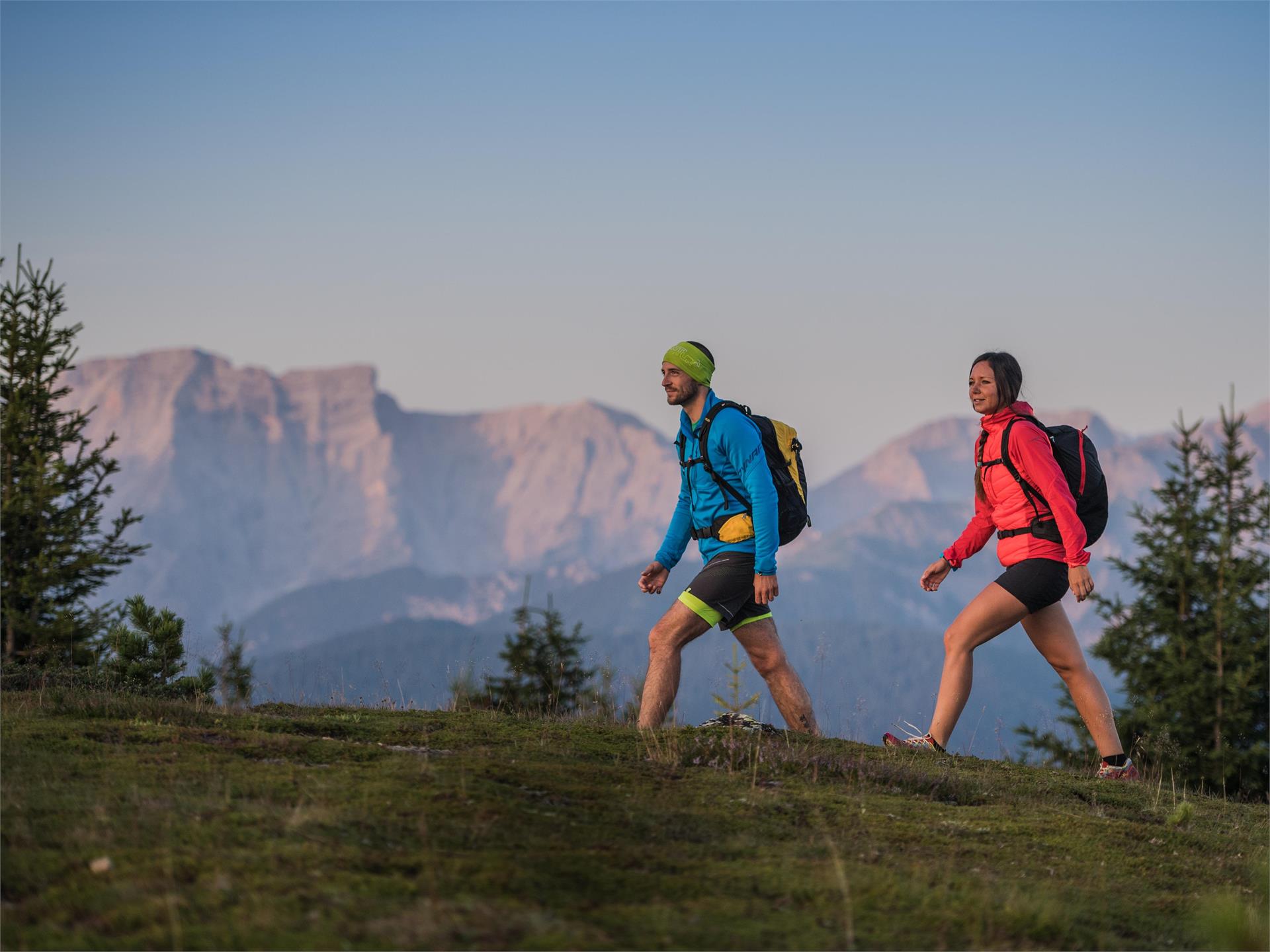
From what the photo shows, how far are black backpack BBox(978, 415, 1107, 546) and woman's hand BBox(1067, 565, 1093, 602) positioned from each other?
34 cm

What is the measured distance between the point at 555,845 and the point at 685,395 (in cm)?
427

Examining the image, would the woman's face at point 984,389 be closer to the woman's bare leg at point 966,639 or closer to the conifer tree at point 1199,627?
the woman's bare leg at point 966,639

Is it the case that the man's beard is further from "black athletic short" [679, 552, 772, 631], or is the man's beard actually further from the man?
"black athletic short" [679, 552, 772, 631]

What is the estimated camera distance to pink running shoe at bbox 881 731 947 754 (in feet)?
30.2

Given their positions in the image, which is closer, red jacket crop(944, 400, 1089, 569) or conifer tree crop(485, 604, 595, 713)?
red jacket crop(944, 400, 1089, 569)

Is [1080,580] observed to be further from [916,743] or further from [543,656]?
[543,656]

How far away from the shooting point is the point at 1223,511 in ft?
74.5

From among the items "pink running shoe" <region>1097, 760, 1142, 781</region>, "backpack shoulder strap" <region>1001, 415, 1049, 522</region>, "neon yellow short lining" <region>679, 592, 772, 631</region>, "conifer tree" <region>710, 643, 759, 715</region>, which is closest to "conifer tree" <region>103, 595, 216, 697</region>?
"neon yellow short lining" <region>679, 592, 772, 631</region>

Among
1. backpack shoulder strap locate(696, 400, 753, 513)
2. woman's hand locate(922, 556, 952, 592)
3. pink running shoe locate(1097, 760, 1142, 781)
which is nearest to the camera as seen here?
backpack shoulder strap locate(696, 400, 753, 513)

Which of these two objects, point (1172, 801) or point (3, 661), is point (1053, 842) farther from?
point (3, 661)

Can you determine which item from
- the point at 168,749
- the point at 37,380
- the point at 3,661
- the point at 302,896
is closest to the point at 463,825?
the point at 302,896

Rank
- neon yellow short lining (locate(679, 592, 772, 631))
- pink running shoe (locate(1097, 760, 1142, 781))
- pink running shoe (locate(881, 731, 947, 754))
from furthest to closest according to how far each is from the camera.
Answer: pink running shoe (locate(1097, 760, 1142, 781)) → pink running shoe (locate(881, 731, 947, 754)) → neon yellow short lining (locate(679, 592, 772, 631))

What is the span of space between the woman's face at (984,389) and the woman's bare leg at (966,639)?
1.35 meters

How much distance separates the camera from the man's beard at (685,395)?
28.7 feet
